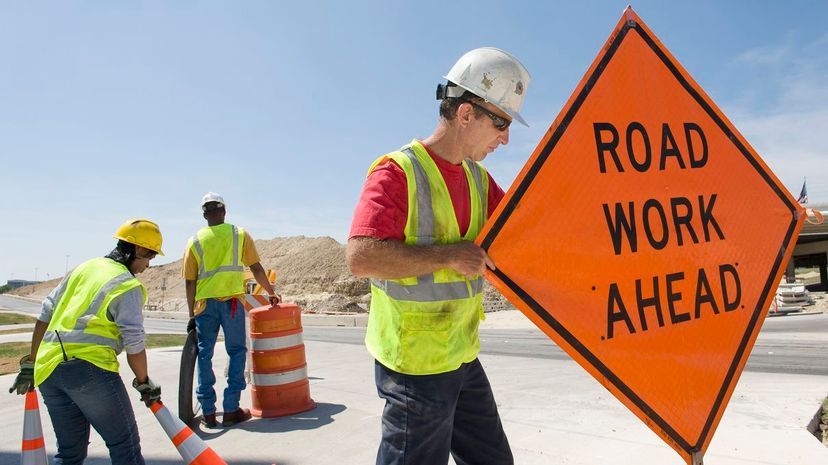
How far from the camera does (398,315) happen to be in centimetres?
215

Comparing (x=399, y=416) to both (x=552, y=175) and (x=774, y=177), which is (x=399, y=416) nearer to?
(x=552, y=175)

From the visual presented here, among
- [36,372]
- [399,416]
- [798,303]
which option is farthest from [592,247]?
[798,303]

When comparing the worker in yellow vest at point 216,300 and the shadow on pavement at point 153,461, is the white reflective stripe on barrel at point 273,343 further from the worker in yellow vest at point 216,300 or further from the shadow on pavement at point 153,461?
the shadow on pavement at point 153,461

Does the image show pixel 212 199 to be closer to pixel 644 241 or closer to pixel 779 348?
pixel 644 241

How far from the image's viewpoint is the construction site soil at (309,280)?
3741 cm

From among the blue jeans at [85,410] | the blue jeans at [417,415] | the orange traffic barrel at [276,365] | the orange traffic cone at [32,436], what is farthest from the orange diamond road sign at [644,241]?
the orange traffic barrel at [276,365]

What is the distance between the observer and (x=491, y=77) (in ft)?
7.30

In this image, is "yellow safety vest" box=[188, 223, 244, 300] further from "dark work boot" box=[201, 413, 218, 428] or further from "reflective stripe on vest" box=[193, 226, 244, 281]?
"dark work boot" box=[201, 413, 218, 428]

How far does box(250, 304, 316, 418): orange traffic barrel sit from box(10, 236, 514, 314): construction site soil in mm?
24650

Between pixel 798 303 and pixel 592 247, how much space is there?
82.7ft

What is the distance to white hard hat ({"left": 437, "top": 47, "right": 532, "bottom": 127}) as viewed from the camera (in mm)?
2223

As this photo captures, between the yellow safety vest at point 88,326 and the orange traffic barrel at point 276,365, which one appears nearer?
the yellow safety vest at point 88,326

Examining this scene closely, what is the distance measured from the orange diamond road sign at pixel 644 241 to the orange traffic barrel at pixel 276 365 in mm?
3667

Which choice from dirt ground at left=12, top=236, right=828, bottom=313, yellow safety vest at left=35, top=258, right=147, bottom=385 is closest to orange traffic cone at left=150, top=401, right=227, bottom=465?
yellow safety vest at left=35, top=258, right=147, bottom=385
